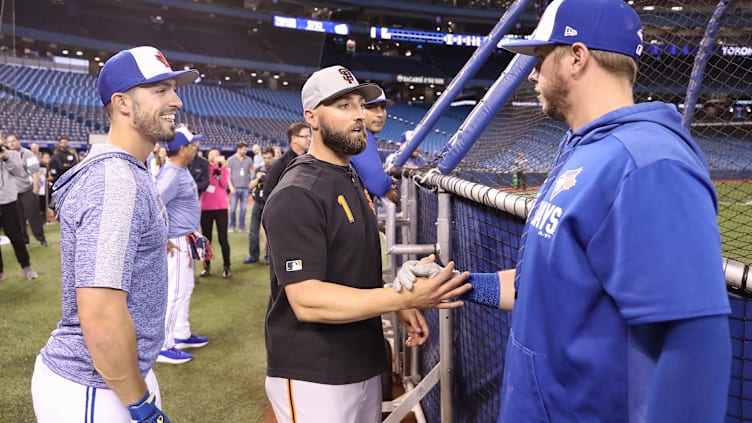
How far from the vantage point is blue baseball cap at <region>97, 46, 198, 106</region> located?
1839mm

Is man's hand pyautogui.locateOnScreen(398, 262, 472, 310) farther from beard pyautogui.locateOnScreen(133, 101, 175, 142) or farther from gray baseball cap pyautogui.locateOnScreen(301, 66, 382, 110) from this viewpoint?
beard pyautogui.locateOnScreen(133, 101, 175, 142)

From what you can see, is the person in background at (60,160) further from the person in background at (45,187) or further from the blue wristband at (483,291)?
the blue wristband at (483,291)

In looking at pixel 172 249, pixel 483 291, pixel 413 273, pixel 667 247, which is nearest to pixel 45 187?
pixel 172 249

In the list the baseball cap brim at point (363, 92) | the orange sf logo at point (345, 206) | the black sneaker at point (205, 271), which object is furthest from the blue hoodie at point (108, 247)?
the black sneaker at point (205, 271)

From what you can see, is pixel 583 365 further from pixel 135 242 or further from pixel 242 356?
pixel 242 356

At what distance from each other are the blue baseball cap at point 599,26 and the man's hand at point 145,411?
5.20ft

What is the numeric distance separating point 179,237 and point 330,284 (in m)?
3.63

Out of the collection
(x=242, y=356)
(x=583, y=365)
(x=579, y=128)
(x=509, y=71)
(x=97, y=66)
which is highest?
(x=97, y=66)

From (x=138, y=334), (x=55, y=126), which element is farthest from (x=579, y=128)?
(x=55, y=126)

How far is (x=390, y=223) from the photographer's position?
3.58 metres

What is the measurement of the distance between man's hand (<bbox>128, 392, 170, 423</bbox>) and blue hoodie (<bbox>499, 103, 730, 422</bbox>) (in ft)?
3.62

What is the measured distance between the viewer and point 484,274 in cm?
176

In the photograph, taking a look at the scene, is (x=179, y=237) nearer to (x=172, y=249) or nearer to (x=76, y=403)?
(x=172, y=249)

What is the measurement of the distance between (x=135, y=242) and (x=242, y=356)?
354 cm
